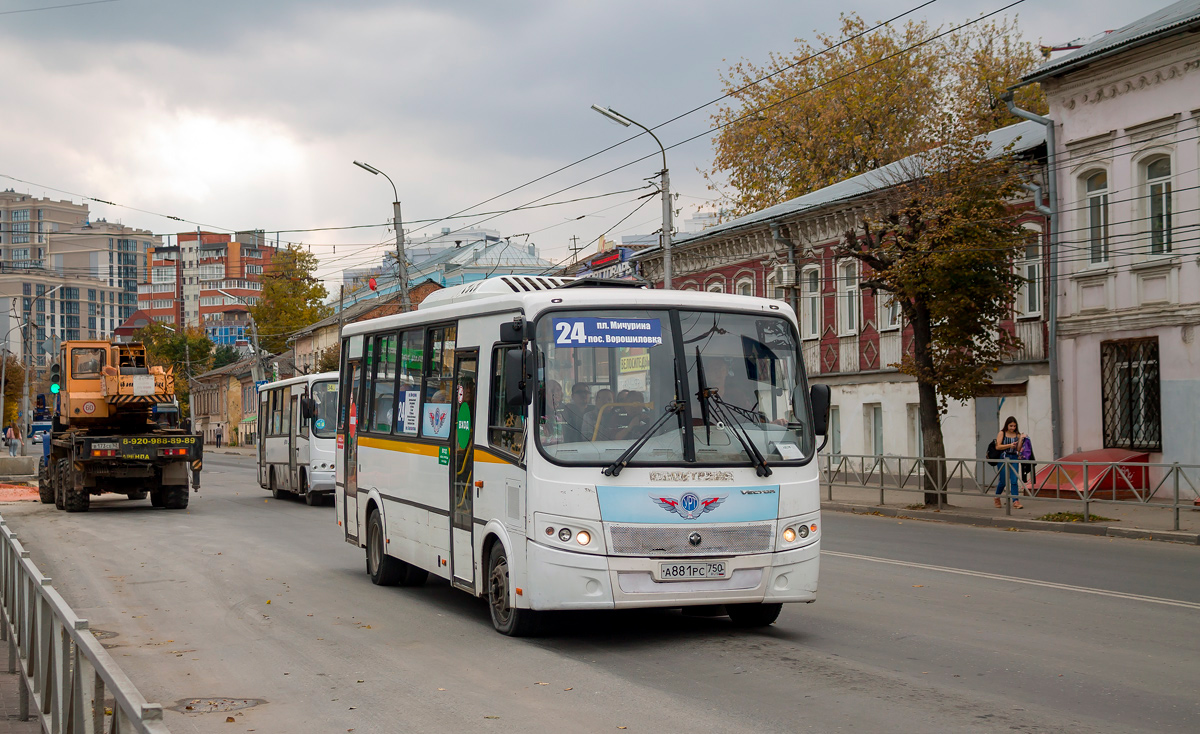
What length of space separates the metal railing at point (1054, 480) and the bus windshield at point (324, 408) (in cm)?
1113

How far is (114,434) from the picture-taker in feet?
87.2

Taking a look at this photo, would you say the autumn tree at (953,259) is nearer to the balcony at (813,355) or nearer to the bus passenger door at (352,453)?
the bus passenger door at (352,453)

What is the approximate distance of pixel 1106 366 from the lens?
87.4 ft

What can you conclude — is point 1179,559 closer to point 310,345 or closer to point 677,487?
point 677,487

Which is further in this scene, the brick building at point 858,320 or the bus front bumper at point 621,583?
the brick building at point 858,320

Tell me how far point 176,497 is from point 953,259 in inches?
655

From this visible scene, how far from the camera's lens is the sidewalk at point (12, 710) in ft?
22.1

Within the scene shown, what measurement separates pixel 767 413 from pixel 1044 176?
21252 millimetres

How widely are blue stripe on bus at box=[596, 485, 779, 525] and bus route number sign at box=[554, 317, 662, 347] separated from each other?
1177mm

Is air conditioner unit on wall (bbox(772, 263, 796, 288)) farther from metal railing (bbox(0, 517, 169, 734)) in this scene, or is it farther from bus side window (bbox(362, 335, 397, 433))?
metal railing (bbox(0, 517, 169, 734))

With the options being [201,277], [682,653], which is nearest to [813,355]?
[682,653]

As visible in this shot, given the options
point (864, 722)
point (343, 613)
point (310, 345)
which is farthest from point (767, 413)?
point (310, 345)

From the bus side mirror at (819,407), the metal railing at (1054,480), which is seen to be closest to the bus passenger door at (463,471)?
the bus side mirror at (819,407)

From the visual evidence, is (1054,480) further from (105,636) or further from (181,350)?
(181,350)
